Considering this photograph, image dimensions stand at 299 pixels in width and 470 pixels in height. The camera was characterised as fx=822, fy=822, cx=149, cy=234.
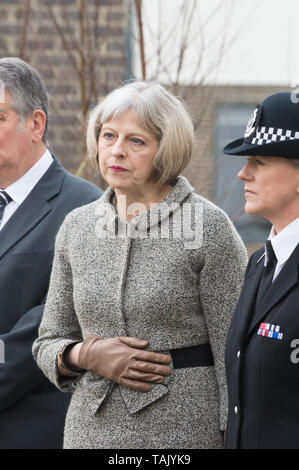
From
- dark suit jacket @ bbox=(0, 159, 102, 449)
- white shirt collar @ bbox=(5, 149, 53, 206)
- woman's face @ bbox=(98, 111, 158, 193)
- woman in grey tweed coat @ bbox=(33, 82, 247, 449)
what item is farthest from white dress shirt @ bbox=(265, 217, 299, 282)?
white shirt collar @ bbox=(5, 149, 53, 206)

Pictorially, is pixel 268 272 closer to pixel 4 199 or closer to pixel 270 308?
pixel 270 308

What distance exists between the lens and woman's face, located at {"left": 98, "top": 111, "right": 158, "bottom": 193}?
296 cm

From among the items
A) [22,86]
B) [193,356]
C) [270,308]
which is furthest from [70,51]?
[270,308]

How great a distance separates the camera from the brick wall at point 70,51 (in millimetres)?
4699

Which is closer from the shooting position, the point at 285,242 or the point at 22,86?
the point at 285,242

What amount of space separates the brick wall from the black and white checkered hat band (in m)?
2.16

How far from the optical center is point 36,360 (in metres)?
3.15

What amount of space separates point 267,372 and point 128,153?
38.9 inches

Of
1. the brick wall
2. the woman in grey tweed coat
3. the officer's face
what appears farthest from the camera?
the brick wall

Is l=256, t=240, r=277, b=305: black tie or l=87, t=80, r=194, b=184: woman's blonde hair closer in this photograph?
l=256, t=240, r=277, b=305: black tie

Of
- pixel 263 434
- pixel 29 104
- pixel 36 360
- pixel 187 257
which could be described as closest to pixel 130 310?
pixel 187 257

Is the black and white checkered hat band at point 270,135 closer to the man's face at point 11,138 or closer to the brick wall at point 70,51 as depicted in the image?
the man's face at point 11,138

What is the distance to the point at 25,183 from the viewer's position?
371cm

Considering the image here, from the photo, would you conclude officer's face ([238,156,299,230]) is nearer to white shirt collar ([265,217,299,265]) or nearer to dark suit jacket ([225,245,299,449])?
white shirt collar ([265,217,299,265])
